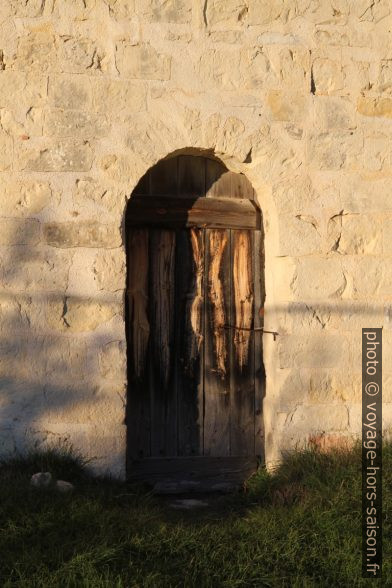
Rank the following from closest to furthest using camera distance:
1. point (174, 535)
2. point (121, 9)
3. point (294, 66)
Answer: point (174, 535), point (121, 9), point (294, 66)

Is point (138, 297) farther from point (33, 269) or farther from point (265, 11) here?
point (265, 11)

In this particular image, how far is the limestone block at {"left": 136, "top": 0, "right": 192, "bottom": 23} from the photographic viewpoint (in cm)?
498

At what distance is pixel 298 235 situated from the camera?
5133mm

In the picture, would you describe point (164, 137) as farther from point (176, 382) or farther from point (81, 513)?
point (81, 513)

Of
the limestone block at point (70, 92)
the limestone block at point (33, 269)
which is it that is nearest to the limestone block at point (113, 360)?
the limestone block at point (33, 269)

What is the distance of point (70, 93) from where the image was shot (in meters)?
4.88

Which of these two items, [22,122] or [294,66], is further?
[294,66]

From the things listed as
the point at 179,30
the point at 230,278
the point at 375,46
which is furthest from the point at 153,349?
the point at 375,46

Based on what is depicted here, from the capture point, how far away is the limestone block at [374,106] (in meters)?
5.27

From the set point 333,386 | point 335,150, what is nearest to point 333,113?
point 335,150

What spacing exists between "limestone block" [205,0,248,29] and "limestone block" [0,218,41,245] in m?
1.62

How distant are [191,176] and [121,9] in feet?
3.55

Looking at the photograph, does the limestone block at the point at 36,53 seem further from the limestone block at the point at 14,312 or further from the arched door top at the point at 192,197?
the limestone block at the point at 14,312

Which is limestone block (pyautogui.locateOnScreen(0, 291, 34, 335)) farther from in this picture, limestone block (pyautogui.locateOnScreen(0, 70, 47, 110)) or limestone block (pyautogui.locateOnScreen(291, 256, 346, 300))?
limestone block (pyautogui.locateOnScreen(291, 256, 346, 300))
